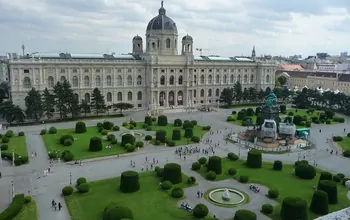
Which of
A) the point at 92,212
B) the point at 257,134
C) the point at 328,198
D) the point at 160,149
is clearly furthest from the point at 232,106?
the point at 92,212

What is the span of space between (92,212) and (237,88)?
7226 centimetres

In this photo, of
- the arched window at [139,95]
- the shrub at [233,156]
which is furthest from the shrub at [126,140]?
the arched window at [139,95]

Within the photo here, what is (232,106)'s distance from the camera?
96500mm

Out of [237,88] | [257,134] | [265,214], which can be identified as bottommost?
[265,214]

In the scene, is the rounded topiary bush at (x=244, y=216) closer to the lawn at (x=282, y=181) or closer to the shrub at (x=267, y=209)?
the shrub at (x=267, y=209)

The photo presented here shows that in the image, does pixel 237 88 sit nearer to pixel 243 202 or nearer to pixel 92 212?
pixel 243 202

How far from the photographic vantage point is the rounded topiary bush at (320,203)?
31.4 meters

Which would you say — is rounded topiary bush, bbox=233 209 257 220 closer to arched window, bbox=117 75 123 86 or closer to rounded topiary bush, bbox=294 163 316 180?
rounded topiary bush, bbox=294 163 316 180

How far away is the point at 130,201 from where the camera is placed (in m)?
33.7

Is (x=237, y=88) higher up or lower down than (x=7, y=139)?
higher up

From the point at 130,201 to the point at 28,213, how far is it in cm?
963

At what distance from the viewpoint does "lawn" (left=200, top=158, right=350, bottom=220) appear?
34.7m

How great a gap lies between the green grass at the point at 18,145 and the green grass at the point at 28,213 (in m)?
18.1

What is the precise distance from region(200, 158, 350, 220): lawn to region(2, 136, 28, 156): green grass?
2721 centimetres
